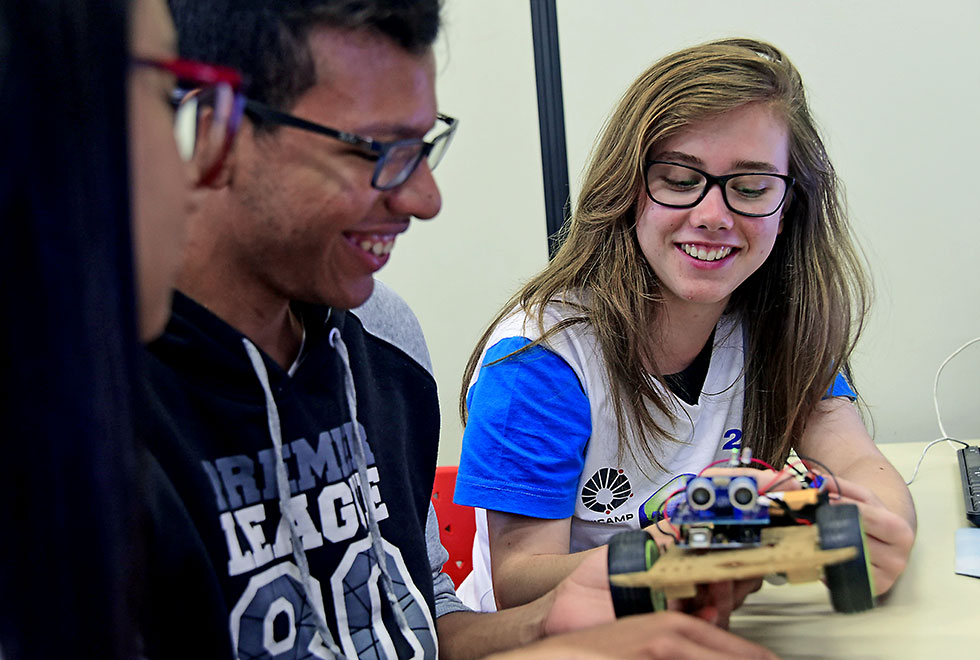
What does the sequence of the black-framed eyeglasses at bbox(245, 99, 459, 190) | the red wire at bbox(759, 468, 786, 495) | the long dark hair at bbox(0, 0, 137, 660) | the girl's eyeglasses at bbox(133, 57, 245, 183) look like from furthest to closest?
the red wire at bbox(759, 468, 786, 495) < the black-framed eyeglasses at bbox(245, 99, 459, 190) < the girl's eyeglasses at bbox(133, 57, 245, 183) < the long dark hair at bbox(0, 0, 137, 660)

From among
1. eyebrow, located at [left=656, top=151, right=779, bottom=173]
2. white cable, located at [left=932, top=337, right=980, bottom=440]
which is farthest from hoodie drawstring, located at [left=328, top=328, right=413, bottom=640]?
white cable, located at [left=932, top=337, right=980, bottom=440]

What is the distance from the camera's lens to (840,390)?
1.52 m

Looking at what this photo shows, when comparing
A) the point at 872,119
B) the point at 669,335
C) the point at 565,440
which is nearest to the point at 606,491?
the point at 565,440

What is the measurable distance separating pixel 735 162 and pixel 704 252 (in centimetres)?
14

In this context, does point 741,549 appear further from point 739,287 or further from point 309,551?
point 739,287

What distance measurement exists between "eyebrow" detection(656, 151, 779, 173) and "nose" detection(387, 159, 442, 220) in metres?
0.56

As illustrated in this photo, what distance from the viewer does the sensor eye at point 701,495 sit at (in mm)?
828

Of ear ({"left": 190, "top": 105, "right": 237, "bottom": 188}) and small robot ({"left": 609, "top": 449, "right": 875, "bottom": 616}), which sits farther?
small robot ({"left": 609, "top": 449, "right": 875, "bottom": 616})

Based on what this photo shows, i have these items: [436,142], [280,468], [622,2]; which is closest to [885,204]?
[622,2]

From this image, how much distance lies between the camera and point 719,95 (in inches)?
50.1

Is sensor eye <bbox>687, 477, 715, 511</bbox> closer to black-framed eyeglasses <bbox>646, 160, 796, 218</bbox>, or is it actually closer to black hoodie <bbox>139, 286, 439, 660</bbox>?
black hoodie <bbox>139, 286, 439, 660</bbox>

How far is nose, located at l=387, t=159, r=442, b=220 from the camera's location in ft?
2.69

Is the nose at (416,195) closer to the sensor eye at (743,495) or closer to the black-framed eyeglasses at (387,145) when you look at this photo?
the black-framed eyeglasses at (387,145)

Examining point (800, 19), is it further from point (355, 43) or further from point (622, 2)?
point (355, 43)
